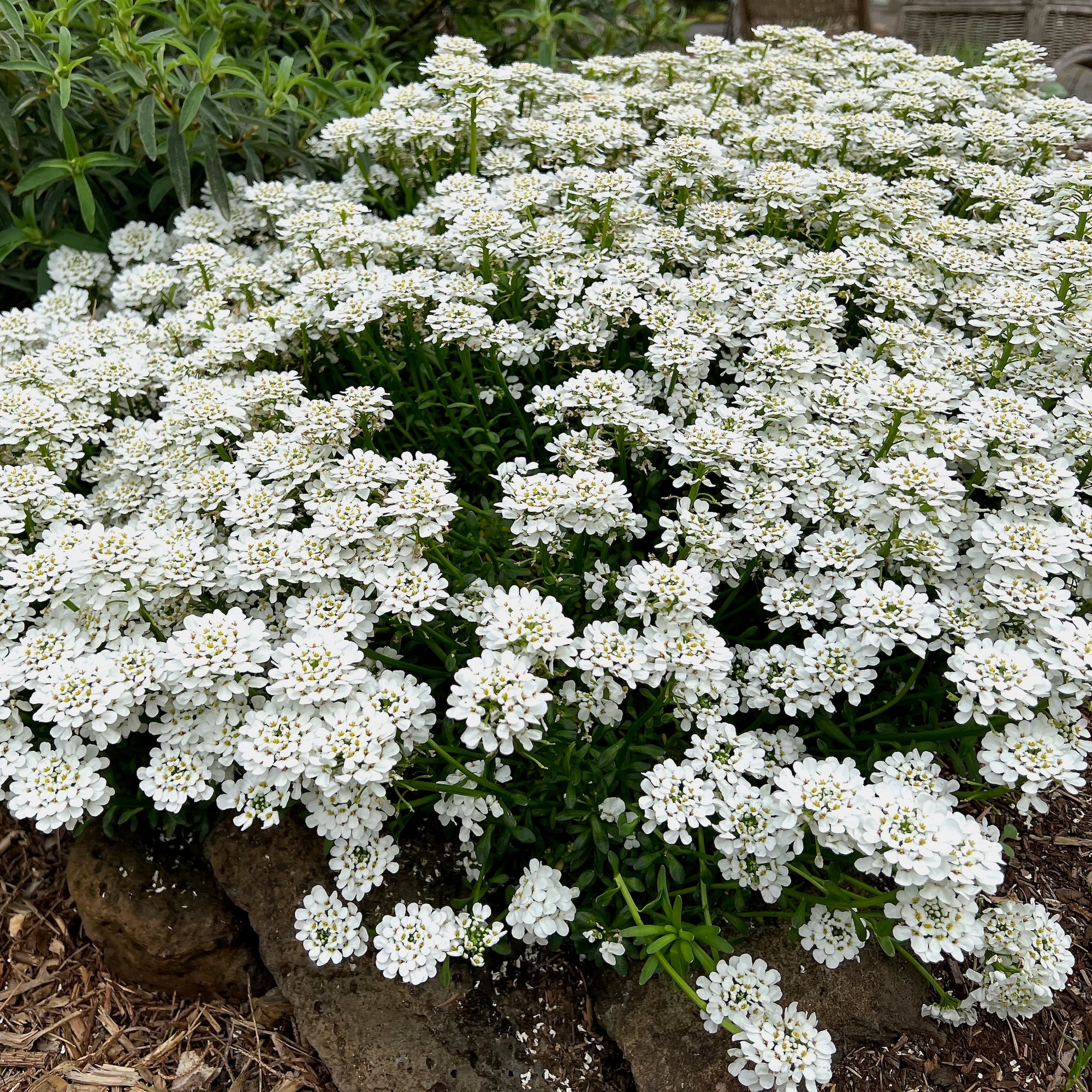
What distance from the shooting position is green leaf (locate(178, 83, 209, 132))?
4.20 m

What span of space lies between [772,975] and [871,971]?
617 mm

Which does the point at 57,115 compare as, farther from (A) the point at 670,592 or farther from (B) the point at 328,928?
(B) the point at 328,928

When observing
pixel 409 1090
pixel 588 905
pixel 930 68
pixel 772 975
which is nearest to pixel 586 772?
pixel 588 905

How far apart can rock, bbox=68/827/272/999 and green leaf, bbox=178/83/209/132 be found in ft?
10.6

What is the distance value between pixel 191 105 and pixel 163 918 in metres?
3.64

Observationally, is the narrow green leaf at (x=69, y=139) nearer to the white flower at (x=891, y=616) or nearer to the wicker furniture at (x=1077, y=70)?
the white flower at (x=891, y=616)

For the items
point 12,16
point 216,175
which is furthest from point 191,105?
point 12,16

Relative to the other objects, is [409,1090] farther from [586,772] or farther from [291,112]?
[291,112]

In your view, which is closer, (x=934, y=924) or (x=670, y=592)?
(x=934, y=924)

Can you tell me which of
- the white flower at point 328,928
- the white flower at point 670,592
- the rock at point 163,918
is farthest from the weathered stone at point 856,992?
the rock at point 163,918

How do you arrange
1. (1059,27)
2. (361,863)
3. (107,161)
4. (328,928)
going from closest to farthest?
1. (328,928)
2. (361,863)
3. (107,161)
4. (1059,27)

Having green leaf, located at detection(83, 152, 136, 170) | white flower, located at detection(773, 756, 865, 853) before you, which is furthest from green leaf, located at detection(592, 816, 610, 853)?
green leaf, located at detection(83, 152, 136, 170)

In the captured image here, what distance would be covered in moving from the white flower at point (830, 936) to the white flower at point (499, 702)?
1.09 metres

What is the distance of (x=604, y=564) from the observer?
3021mm
